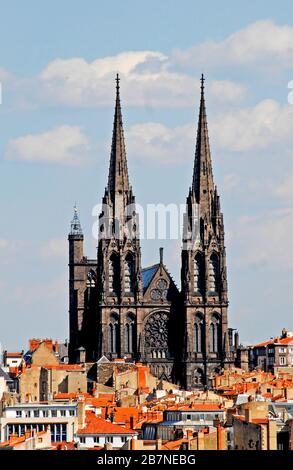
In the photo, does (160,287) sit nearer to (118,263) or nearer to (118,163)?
(118,263)

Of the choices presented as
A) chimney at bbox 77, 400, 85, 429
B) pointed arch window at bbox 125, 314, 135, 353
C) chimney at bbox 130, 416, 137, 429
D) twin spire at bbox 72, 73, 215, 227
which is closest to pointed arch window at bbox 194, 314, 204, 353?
pointed arch window at bbox 125, 314, 135, 353

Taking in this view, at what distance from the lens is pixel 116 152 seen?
137875 millimetres

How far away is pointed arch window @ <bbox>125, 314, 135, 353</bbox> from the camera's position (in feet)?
453

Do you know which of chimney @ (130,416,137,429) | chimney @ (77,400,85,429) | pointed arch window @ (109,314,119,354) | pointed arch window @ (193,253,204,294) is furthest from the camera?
pointed arch window @ (109,314,119,354)

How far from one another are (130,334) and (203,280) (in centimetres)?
679

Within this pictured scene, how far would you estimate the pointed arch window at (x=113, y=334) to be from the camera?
138 meters

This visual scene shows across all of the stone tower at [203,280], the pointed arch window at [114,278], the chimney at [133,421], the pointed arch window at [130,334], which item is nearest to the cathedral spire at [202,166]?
the stone tower at [203,280]

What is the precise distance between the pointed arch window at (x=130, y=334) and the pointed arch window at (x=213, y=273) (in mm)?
6327

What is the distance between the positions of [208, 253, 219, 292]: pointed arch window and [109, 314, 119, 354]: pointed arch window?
24.2 ft

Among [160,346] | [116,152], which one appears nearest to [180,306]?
[160,346]

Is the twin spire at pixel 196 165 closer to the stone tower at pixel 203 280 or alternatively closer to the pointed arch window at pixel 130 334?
the stone tower at pixel 203 280

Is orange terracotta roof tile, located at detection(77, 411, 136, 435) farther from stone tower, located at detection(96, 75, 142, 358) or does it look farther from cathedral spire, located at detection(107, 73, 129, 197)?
cathedral spire, located at detection(107, 73, 129, 197)

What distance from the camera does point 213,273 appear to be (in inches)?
5413

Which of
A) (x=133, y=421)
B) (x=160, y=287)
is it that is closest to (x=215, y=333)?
(x=160, y=287)
